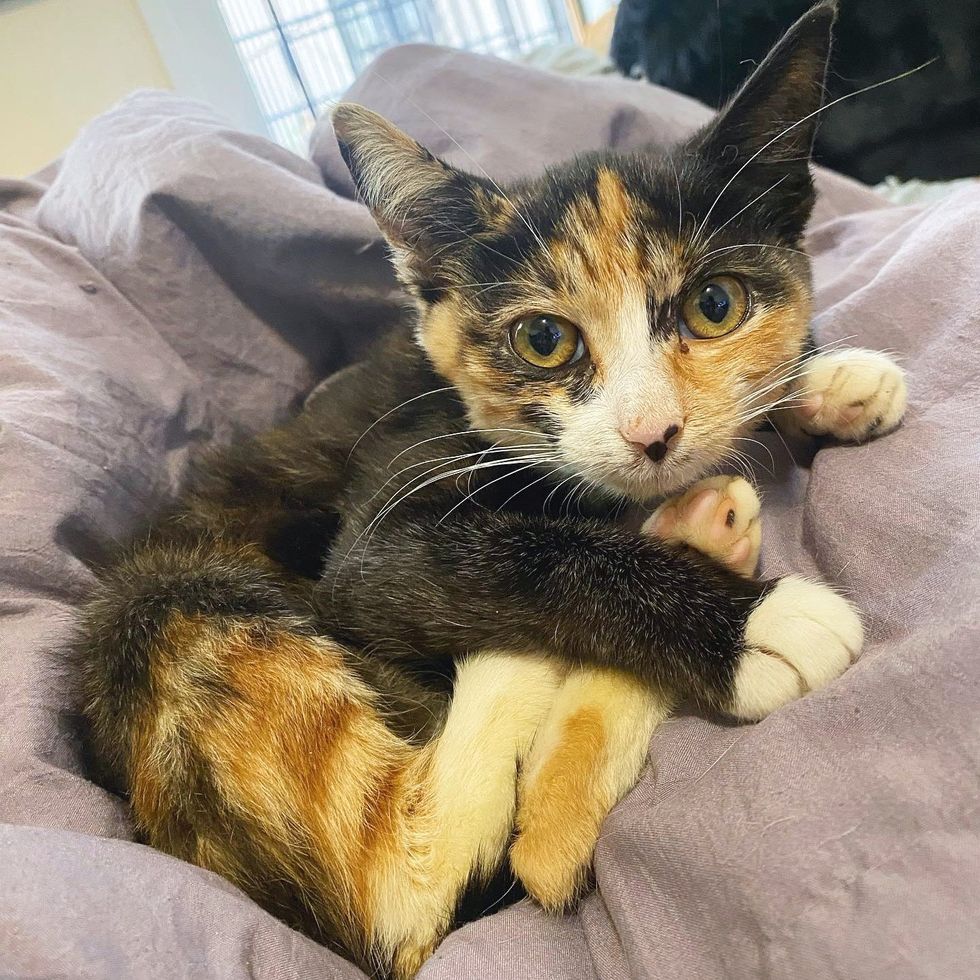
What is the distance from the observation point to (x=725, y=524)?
3.01 feet

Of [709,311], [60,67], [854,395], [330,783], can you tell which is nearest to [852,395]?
[854,395]

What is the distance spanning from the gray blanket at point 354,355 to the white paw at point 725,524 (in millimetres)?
73

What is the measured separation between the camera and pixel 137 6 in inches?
116

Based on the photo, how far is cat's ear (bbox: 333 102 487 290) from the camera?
41.4 inches

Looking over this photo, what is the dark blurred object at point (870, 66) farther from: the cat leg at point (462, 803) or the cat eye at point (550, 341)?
the cat leg at point (462, 803)

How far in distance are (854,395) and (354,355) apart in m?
1.06

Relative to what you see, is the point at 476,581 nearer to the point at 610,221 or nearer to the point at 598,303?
the point at 598,303

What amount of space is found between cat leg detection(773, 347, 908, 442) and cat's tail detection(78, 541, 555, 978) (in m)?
0.51

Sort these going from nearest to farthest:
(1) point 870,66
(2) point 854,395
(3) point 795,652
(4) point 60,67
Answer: (3) point 795,652 → (2) point 854,395 → (1) point 870,66 → (4) point 60,67

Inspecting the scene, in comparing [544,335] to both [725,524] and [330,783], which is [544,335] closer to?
[725,524]

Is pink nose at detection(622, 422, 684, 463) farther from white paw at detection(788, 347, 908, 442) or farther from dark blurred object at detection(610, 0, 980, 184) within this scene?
dark blurred object at detection(610, 0, 980, 184)

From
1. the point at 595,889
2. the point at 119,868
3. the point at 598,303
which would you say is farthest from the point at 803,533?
the point at 119,868

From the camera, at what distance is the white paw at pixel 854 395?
969 millimetres

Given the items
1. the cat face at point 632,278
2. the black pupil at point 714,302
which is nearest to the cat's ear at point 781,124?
the cat face at point 632,278
